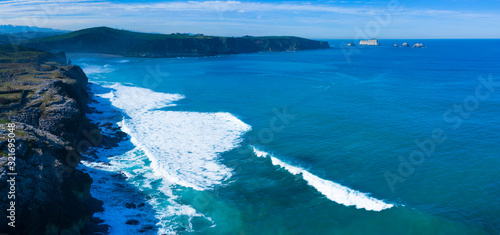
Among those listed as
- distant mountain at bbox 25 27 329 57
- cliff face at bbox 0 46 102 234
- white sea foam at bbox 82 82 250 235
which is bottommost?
white sea foam at bbox 82 82 250 235

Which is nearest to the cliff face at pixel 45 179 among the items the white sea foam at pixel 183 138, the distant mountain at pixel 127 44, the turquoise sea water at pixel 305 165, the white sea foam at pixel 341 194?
the turquoise sea water at pixel 305 165

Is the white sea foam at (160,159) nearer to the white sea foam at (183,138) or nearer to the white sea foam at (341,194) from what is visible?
the white sea foam at (183,138)

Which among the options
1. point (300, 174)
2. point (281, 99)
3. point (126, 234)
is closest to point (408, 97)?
point (281, 99)

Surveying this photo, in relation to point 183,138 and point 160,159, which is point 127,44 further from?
point 160,159

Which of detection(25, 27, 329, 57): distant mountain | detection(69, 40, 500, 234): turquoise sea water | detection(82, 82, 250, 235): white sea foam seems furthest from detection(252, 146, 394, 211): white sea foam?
detection(25, 27, 329, 57): distant mountain

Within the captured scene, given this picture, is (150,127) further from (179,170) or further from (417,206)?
(417,206)

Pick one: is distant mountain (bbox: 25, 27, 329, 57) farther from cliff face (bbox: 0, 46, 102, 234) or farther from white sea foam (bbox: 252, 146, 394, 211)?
white sea foam (bbox: 252, 146, 394, 211)
